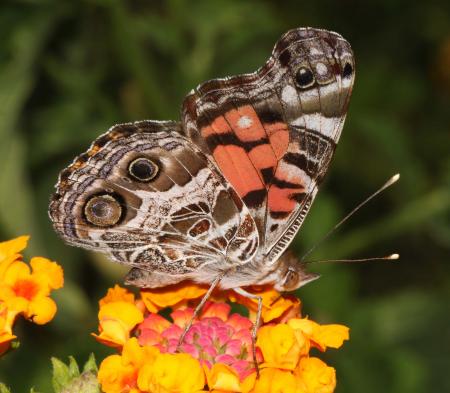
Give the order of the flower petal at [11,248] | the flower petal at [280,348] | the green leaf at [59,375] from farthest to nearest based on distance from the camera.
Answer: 1. the flower petal at [11,248]
2. the green leaf at [59,375]
3. the flower petal at [280,348]

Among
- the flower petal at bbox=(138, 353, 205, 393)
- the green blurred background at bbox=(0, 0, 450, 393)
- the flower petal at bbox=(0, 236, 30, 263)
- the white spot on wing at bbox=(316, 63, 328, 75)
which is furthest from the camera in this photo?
the green blurred background at bbox=(0, 0, 450, 393)

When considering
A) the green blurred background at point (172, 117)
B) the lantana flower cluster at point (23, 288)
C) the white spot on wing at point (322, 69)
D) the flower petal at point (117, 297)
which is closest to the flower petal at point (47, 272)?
the lantana flower cluster at point (23, 288)

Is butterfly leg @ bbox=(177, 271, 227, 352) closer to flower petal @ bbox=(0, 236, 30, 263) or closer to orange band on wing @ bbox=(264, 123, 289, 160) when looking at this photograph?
orange band on wing @ bbox=(264, 123, 289, 160)

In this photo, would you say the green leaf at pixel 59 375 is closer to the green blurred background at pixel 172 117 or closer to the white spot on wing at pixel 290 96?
the white spot on wing at pixel 290 96

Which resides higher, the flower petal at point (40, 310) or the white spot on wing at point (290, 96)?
the white spot on wing at point (290, 96)

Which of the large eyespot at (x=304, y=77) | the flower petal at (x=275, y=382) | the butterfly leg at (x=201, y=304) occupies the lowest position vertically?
the flower petal at (x=275, y=382)

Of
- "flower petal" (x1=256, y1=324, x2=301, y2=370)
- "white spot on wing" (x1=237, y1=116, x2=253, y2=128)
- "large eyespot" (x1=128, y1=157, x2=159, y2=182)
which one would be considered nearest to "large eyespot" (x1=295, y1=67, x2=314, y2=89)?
"white spot on wing" (x1=237, y1=116, x2=253, y2=128)

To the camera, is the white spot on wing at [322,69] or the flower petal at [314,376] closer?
the flower petal at [314,376]

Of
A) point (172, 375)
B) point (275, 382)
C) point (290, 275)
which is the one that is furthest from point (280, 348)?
point (290, 275)
